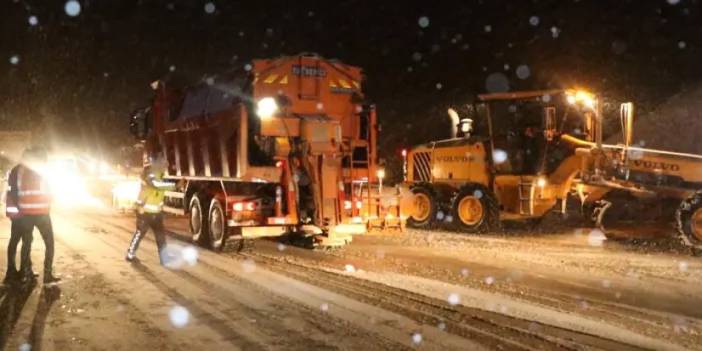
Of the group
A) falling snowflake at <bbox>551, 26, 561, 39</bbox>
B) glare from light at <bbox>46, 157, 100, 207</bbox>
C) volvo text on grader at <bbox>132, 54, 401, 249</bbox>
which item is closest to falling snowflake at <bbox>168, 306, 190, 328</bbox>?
volvo text on grader at <bbox>132, 54, 401, 249</bbox>

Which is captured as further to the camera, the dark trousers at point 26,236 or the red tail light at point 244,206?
the red tail light at point 244,206

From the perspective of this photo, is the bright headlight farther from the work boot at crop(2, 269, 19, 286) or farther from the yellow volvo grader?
the yellow volvo grader

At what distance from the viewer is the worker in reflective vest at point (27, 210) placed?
9305 millimetres

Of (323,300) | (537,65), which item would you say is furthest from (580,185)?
(537,65)

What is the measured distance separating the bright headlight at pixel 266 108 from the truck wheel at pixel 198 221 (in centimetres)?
266

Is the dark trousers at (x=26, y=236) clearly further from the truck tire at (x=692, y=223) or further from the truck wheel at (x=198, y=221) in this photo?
the truck tire at (x=692, y=223)

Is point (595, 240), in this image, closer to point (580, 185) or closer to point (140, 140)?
point (580, 185)

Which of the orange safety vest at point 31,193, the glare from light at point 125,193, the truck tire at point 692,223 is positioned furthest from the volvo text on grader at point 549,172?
the orange safety vest at point 31,193

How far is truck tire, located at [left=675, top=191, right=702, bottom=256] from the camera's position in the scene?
12.6m

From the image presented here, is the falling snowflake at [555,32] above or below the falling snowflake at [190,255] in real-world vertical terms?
above

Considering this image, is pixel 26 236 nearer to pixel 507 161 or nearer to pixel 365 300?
pixel 365 300

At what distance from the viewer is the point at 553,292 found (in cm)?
898

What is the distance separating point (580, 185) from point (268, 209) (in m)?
6.80

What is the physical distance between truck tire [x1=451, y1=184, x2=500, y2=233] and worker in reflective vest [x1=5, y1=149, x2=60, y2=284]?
976 centimetres
